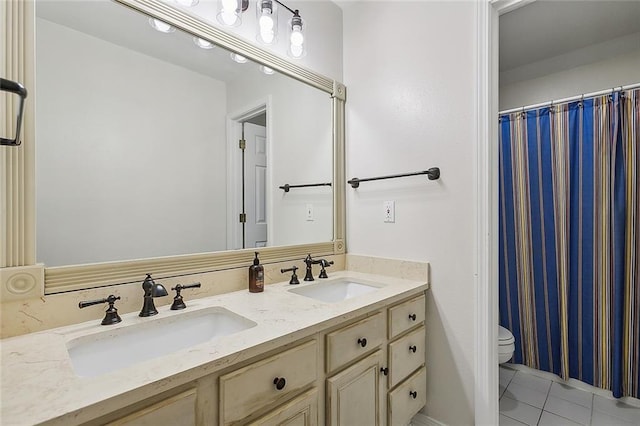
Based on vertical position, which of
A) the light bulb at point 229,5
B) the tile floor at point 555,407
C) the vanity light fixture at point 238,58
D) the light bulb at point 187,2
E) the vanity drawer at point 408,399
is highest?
the light bulb at point 229,5

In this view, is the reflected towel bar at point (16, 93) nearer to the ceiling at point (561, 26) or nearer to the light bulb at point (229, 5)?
the light bulb at point (229, 5)

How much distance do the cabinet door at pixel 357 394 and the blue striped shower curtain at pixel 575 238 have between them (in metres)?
1.62

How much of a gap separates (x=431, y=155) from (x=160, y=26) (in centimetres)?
135

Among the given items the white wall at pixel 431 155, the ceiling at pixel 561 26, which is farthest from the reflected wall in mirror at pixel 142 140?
the ceiling at pixel 561 26

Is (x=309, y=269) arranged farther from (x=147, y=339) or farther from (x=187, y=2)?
(x=187, y=2)

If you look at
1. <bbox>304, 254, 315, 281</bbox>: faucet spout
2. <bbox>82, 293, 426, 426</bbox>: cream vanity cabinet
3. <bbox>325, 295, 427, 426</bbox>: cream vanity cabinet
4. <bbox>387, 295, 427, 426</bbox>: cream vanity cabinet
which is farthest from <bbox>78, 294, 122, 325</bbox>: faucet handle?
<bbox>387, 295, 427, 426</bbox>: cream vanity cabinet

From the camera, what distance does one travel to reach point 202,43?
135cm

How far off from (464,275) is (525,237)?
1139mm

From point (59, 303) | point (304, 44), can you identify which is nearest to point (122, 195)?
point (59, 303)

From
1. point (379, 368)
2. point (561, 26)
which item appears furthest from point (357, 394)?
point (561, 26)

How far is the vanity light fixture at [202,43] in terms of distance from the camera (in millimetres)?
1334

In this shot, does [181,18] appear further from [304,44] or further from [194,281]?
[194,281]

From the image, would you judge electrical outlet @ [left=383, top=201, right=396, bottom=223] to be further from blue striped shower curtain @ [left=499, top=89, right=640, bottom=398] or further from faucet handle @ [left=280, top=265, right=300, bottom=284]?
blue striped shower curtain @ [left=499, top=89, right=640, bottom=398]

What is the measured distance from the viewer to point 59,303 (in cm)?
97
